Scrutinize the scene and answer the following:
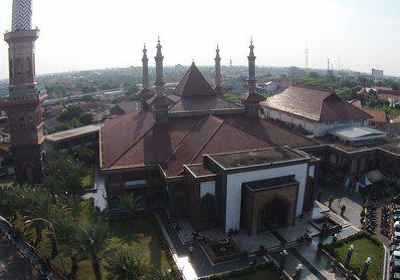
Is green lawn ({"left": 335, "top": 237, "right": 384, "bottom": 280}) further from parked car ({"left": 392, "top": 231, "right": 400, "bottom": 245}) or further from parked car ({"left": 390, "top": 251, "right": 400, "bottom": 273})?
parked car ({"left": 392, "top": 231, "right": 400, "bottom": 245})

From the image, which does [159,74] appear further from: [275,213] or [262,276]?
[262,276]

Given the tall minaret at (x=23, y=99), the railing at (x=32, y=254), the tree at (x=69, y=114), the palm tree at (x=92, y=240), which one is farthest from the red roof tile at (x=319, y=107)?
the tree at (x=69, y=114)

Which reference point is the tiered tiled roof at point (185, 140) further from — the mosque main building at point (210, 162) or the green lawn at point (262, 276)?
the green lawn at point (262, 276)

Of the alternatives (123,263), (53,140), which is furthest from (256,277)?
(53,140)

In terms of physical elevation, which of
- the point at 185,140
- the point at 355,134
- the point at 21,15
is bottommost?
the point at 185,140

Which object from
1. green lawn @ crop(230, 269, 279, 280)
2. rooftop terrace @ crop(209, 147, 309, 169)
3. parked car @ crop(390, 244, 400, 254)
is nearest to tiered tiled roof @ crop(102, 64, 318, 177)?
rooftop terrace @ crop(209, 147, 309, 169)

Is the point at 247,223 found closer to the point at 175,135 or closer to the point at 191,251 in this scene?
the point at 191,251

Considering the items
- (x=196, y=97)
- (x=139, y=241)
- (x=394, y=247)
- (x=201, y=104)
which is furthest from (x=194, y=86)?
(x=394, y=247)
